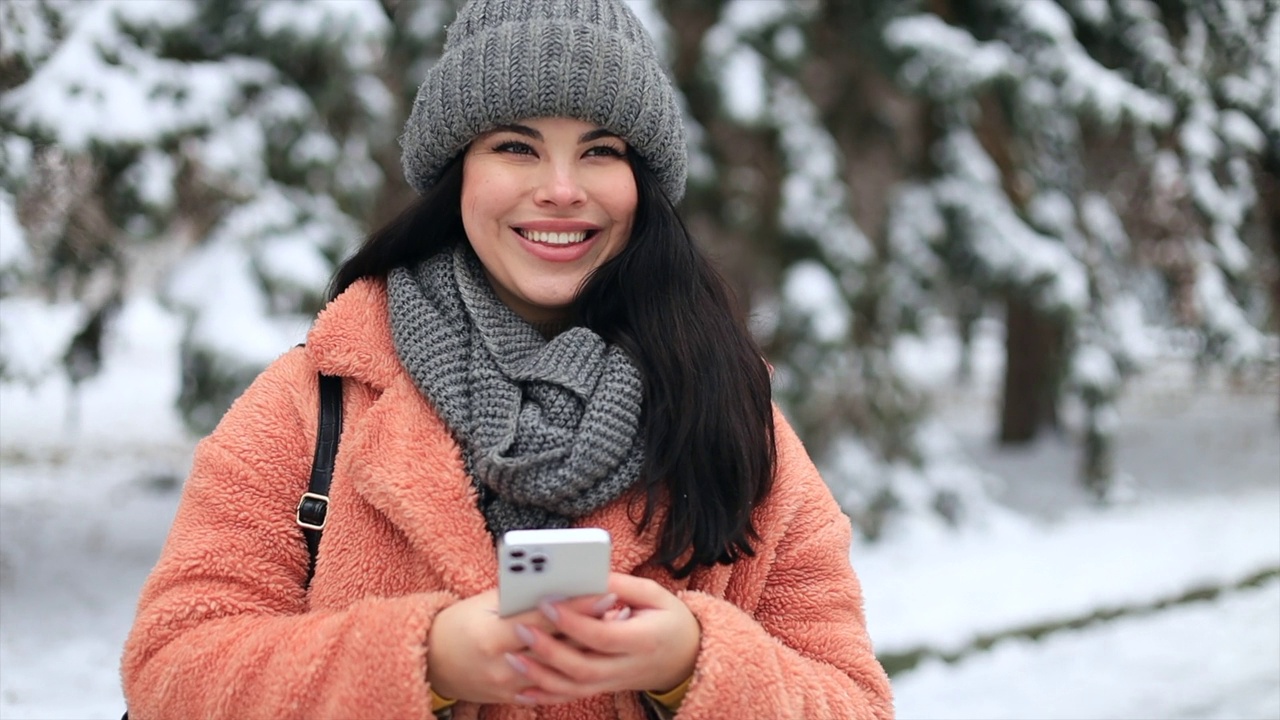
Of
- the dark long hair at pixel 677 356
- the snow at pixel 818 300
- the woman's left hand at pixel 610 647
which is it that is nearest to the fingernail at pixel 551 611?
the woman's left hand at pixel 610 647

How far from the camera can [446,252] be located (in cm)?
171

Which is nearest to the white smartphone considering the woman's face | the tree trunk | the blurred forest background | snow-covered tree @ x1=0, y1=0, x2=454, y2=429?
the woman's face

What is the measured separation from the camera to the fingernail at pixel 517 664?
1.22 m

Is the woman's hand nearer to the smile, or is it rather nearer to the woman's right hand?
the woman's right hand

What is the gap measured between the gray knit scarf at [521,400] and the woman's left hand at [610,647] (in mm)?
208

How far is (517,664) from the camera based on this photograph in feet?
3.99

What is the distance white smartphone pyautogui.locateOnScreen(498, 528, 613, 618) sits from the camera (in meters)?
1.14

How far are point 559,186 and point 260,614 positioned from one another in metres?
0.70

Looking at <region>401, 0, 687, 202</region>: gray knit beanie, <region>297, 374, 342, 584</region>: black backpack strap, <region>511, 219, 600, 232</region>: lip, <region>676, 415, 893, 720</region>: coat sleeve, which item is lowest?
<region>676, 415, 893, 720</region>: coat sleeve

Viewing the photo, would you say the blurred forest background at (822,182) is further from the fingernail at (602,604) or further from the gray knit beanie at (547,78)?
the fingernail at (602,604)

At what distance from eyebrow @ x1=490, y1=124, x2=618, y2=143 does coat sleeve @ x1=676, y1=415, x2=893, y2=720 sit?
0.51 meters

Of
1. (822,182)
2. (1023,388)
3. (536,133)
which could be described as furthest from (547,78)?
(1023,388)

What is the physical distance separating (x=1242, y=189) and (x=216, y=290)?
5.95 metres

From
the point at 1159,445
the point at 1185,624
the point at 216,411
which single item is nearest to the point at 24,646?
the point at 216,411
